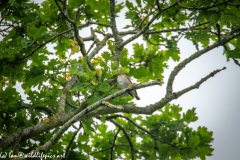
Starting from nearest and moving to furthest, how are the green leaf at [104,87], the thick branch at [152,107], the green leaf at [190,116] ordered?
the green leaf at [104,87], the thick branch at [152,107], the green leaf at [190,116]

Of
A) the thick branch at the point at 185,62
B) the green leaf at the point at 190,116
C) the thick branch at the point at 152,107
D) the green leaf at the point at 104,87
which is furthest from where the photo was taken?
the green leaf at the point at 190,116

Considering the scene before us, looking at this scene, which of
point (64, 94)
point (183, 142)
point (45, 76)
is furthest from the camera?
point (183, 142)

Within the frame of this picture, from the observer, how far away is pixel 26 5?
3672mm

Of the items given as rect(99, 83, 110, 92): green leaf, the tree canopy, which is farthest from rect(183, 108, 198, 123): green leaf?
rect(99, 83, 110, 92): green leaf

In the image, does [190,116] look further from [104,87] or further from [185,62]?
[104,87]

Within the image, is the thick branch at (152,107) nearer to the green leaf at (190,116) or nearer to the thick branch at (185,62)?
the thick branch at (185,62)

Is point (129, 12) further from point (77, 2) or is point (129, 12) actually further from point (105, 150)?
point (105, 150)

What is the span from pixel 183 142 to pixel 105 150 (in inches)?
54.2

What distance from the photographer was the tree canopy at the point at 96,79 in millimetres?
3295

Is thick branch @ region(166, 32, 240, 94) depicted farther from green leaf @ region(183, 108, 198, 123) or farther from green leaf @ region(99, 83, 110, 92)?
green leaf @ region(99, 83, 110, 92)

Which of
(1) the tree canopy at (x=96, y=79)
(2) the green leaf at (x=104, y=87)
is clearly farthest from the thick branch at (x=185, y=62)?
(2) the green leaf at (x=104, y=87)

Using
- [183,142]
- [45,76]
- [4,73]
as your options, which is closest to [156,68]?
[183,142]

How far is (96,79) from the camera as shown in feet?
10.4

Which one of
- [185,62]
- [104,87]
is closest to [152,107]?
[185,62]
